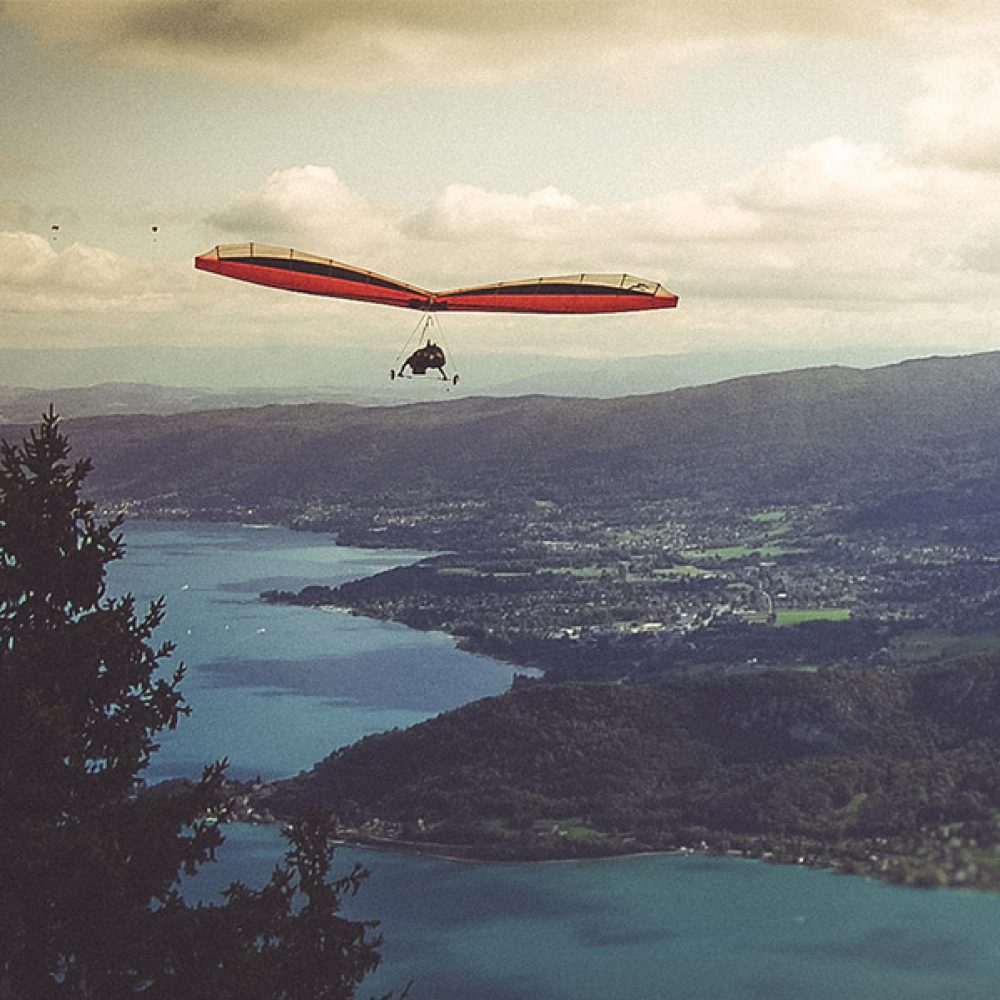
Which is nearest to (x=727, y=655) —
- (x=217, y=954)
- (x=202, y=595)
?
(x=202, y=595)

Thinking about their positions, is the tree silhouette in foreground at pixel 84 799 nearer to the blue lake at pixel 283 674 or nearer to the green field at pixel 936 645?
the blue lake at pixel 283 674

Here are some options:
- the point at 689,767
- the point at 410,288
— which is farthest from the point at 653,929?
the point at 410,288

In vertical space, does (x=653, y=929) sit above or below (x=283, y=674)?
below

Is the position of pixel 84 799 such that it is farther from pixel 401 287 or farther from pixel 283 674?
pixel 283 674

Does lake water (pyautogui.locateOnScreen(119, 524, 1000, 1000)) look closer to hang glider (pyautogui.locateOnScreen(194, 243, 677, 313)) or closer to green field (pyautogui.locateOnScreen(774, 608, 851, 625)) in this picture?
hang glider (pyautogui.locateOnScreen(194, 243, 677, 313))

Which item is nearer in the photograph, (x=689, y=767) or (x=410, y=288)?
(x=410, y=288)

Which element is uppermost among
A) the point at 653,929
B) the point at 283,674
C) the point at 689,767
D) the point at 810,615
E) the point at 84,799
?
the point at 84,799

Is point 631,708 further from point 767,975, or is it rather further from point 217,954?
point 217,954

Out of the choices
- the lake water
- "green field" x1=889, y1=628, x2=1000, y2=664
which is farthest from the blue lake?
"green field" x1=889, y1=628, x2=1000, y2=664
